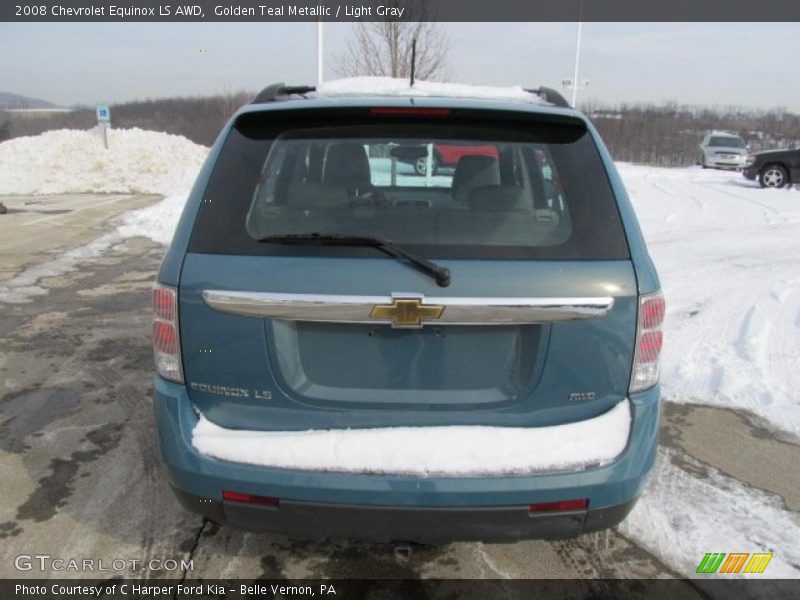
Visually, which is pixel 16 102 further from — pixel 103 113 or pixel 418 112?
pixel 418 112

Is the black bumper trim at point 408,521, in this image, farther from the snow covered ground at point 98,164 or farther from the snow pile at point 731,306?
the snow covered ground at point 98,164

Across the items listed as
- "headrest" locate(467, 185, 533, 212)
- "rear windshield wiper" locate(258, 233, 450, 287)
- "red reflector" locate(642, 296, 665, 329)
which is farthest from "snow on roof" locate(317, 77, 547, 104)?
"red reflector" locate(642, 296, 665, 329)

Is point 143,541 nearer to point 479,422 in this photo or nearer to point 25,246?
point 479,422

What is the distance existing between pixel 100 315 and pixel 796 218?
12.5m

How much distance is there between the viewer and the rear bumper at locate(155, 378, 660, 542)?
201 cm

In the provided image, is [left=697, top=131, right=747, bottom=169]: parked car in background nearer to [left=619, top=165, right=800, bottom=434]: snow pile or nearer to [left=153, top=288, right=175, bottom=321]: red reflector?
[left=619, top=165, right=800, bottom=434]: snow pile

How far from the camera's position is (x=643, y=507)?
3.03 m

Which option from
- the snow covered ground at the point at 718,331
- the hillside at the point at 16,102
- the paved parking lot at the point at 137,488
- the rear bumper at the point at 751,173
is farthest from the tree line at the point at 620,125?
the paved parking lot at the point at 137,488

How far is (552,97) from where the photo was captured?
9.03 feet

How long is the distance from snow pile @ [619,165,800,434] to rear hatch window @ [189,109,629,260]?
8.65 ft

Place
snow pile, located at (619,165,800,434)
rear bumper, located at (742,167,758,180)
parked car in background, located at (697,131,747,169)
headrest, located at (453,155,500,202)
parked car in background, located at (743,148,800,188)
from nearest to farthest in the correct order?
headrest, located at (453,155,500,202) → snow pile, located at (619,165,800,434) → parked car in background, located at (743,148,800,188) → rear bumper, located at (742,167,758,180) → parked car in background, located at (697,131,747,169)

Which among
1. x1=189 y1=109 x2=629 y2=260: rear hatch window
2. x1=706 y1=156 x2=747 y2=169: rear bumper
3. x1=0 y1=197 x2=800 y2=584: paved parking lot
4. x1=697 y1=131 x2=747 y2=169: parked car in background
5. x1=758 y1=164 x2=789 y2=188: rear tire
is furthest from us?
x1=697 y1=131 x2=747 y2=169: parked car in background

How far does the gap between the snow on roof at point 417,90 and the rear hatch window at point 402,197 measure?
10.3 inches

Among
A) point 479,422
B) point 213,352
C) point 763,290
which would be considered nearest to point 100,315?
point 213,352
